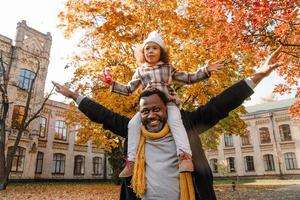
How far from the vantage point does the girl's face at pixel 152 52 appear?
2.86 metres

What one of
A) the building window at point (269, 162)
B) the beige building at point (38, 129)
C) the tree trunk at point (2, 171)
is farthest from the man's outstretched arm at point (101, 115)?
the building window at point (269, 162)

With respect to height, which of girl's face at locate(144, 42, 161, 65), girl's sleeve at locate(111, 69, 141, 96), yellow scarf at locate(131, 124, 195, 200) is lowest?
yellow scarf at locate(131, 124, 195, 200)

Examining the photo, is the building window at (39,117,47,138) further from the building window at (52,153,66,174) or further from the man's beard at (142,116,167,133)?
the man's beard at (142,116,167,133)

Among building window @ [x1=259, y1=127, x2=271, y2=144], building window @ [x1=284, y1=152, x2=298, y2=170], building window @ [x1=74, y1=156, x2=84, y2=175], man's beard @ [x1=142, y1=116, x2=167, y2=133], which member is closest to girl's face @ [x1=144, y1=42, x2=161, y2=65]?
man's beard @ [x1=142, y1=116, x2=167, y2=133]

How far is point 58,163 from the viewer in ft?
98.0

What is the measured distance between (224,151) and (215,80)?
101 feet

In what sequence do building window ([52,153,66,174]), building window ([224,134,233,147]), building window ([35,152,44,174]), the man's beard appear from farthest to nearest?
building window ([224,134,233,147]) → building window ([52,153,66,174]) → building window ([35,152,44,174]) → the man's beard

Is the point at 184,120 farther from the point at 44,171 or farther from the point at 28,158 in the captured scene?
the point at 44,171

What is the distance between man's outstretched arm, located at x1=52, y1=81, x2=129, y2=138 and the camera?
2225mm

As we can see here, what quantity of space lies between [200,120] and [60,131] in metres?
31.2

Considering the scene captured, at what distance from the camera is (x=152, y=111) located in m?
2.11

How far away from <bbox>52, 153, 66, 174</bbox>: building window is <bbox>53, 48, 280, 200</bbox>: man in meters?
29.5

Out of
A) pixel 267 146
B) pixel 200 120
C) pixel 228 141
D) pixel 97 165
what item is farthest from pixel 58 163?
pixel 200 120

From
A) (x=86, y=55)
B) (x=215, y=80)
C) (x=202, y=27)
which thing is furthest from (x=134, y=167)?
(x=86, y=55)
